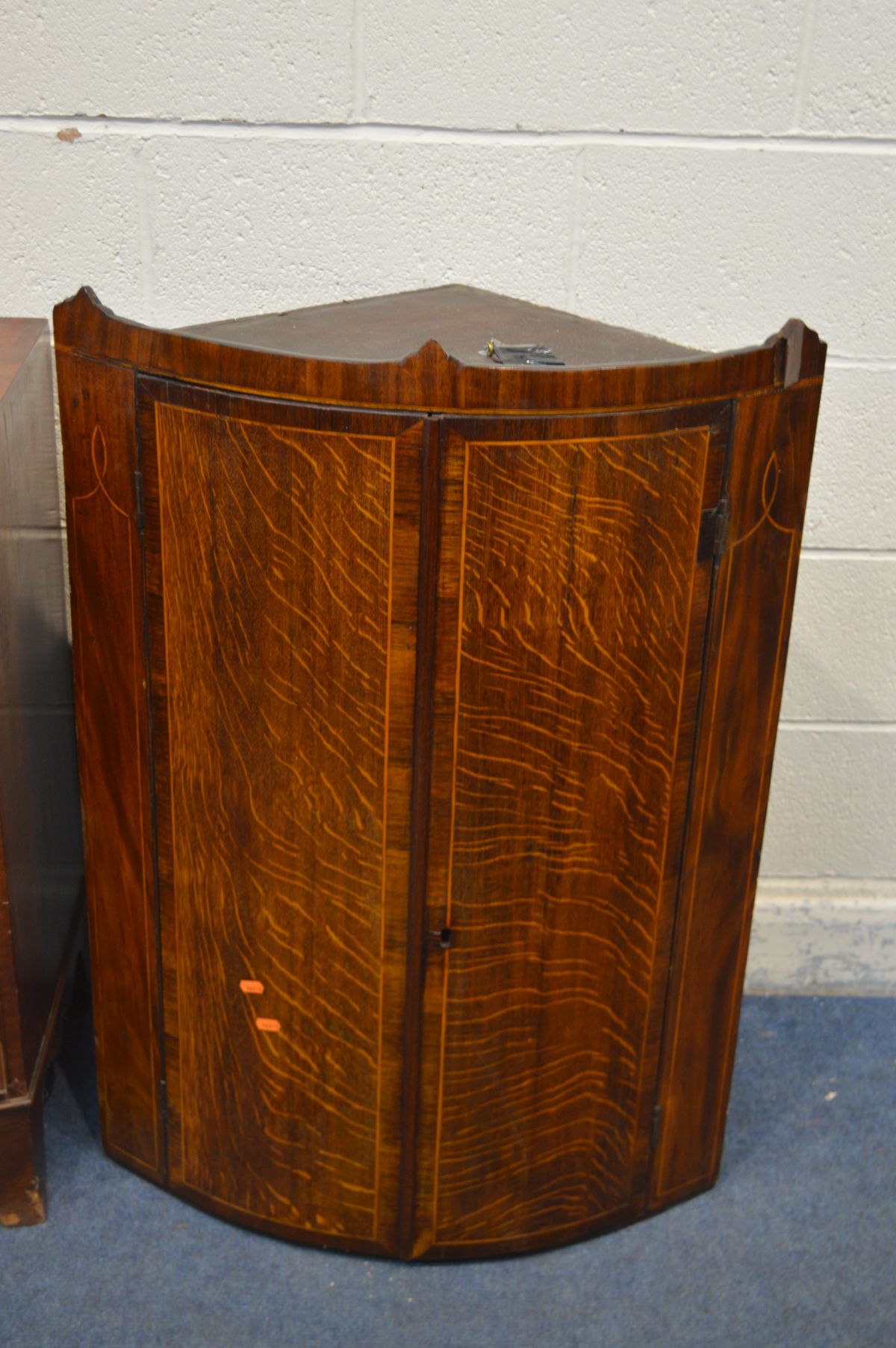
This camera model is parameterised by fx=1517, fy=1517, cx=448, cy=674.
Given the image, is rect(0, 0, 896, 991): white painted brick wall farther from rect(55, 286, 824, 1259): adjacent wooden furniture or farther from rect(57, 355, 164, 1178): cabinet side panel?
rect(57, 355, 164, 1178): cabinet side panel

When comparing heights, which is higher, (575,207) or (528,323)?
(575,207)

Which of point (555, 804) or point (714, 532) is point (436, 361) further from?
point (555, 804)

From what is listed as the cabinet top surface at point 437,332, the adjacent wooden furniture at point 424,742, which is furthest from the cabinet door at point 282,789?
the cabinet top surface at point 437,332

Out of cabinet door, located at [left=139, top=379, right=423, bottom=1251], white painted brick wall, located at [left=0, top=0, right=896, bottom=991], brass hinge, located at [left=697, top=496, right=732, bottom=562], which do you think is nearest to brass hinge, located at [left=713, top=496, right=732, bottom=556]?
brass hinge, located at [left=697, top=496, right=732, bottom=562]

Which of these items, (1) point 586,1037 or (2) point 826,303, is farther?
(2) point 826,303

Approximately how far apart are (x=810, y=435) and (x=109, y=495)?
76 centimetres

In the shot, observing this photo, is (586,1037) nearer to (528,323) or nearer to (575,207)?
(528,323)

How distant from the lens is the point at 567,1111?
71.4 inches

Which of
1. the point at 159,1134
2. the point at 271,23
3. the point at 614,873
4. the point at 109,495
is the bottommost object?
the point at 159,1134

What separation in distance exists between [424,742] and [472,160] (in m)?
0.84

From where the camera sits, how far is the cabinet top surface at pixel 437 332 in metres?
1.56

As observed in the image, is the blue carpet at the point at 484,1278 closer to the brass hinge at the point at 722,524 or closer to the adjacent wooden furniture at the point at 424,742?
the adjacent wooden furniture at the point at 424,742

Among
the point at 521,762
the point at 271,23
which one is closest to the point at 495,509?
the point at 521,762

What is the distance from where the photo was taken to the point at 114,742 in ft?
5.72
